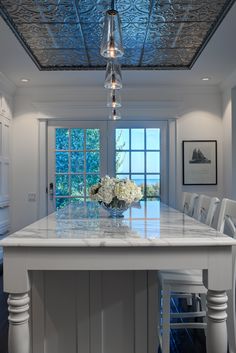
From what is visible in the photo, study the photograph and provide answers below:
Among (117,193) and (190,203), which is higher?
(117,193)

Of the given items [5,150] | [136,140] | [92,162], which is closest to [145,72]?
[136,140]

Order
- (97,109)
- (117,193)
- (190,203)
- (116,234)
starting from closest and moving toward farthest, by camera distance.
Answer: (116,234) < (117,193) < (190,203) < (97,109)

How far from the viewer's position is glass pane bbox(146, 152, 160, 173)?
4949 mm

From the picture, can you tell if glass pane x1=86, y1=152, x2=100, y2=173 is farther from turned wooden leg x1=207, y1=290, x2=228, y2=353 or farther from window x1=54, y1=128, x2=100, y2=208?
turned wooden leg x1=207, y1=290, x2=228, y2=353

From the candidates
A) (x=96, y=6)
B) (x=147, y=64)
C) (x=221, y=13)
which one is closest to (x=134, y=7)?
(x=96, y=6)

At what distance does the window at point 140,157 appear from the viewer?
494 centimetres

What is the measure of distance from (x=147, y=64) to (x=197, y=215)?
2105 mm

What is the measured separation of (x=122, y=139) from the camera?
4.95 metres

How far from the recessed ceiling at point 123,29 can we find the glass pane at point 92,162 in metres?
1.34

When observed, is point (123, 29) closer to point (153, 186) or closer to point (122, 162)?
point (122, 162)

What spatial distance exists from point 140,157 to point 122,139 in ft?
1.24

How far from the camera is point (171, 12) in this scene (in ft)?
9.06

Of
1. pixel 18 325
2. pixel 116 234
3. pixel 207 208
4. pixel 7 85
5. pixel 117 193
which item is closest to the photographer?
pixel 18 325

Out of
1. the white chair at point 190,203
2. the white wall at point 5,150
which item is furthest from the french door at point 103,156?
the white chair at point 190,203
